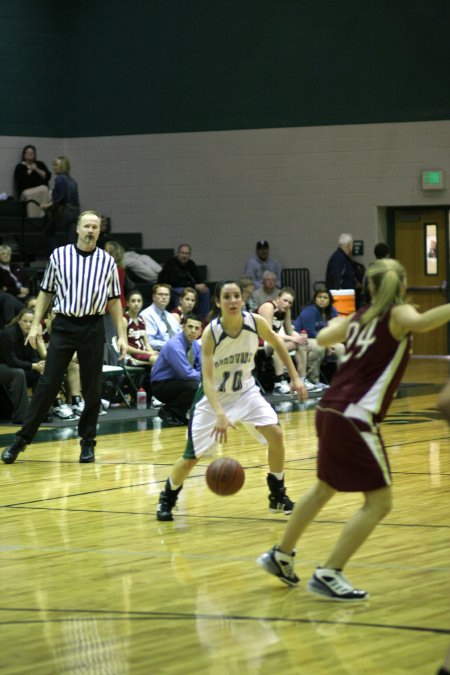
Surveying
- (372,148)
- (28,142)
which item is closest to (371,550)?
(372,148)

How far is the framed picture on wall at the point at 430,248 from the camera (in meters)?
19.1

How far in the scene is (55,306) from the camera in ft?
30.7

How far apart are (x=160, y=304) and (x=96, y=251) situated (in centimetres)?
452

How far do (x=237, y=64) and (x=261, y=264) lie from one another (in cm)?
335

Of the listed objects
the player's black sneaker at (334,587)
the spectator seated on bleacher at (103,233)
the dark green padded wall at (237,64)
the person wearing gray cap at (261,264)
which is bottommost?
the player's black sneaker at (334,587)

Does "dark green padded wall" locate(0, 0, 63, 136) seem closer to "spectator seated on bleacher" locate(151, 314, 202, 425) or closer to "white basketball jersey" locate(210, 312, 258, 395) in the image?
"spectator seated on bleacher" locate(151, 314, 202, 425)

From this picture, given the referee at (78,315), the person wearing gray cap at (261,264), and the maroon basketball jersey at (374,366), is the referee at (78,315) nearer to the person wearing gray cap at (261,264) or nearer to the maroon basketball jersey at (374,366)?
the maroon basketball jersey at (374,366)

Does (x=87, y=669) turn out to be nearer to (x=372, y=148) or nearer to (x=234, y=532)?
(x=234, y=532)

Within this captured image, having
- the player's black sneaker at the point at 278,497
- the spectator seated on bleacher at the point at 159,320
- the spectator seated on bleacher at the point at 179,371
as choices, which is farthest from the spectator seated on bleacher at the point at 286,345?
the player's black sneaker at the point at 278,497

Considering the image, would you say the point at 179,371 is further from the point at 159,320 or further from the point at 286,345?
the point at 286,345

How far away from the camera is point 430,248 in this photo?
1920cm

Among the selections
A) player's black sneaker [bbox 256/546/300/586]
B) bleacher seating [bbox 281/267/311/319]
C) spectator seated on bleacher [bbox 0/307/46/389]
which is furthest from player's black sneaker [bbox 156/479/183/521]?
bleacher seating [bbox 281/267/311/319]

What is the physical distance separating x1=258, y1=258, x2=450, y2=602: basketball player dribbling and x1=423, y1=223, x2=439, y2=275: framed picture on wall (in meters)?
14.3

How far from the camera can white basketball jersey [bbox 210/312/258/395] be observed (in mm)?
6930
